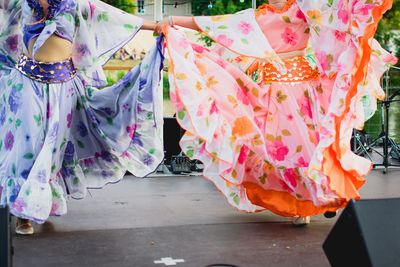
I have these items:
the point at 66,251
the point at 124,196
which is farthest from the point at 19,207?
the point at 124,196

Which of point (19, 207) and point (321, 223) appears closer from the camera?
point (19, 207)

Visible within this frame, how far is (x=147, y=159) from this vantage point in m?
3.78

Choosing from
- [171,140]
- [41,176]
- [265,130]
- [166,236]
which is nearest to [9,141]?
[41,176]

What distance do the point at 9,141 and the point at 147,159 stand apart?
3.09 ft

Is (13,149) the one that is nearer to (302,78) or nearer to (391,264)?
(302,78)

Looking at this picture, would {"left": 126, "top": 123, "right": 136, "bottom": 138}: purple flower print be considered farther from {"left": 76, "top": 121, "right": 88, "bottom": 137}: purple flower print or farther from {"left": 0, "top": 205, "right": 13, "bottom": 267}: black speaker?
{"left": 0, "top": 205, "right": 13, "bottom": 267}: black speaker

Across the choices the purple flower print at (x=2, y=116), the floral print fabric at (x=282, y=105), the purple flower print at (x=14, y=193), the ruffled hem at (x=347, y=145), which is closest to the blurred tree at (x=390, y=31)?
the floral print fabric at (x=282, y=105)

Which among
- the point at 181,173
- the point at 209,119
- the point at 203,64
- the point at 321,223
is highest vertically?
the point at 203,64

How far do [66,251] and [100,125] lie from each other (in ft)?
3.31

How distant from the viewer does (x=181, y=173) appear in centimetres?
681

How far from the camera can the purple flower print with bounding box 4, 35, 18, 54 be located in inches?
140

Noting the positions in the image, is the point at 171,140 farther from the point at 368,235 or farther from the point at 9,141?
the point at 368,235

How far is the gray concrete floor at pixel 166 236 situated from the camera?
9.55 ft

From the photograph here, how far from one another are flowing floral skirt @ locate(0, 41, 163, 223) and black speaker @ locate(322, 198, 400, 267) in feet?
5.80
